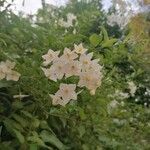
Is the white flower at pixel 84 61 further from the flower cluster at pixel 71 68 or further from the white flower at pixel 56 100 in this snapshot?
the white flower at pixel 56 100

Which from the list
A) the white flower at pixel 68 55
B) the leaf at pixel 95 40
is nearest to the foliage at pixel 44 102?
the leaf at pixel 95 40

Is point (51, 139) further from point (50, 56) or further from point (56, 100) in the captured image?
point (50, 56)

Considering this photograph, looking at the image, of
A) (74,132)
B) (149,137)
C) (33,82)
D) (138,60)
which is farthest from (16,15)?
(149,137)

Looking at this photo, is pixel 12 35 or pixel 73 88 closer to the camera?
pixel 73 88

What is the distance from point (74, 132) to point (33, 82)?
8.4 inches

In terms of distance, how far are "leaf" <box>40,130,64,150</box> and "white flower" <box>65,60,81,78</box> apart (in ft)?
0.60

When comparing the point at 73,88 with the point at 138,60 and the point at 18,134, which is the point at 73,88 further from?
the point at 138,60

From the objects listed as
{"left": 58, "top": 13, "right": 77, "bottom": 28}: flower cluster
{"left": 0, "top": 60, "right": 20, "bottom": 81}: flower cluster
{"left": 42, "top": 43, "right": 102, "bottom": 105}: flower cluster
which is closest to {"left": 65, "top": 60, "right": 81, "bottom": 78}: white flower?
{"left": 42, "top": 43, "right": 102, "bottom": 105}: flower cluster

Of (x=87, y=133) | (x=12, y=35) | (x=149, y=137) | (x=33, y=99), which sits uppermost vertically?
(x=12, y=35)

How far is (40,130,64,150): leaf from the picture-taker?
1.45 meters

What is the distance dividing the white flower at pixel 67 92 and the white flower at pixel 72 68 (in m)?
0.03

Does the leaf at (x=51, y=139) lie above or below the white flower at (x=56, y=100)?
below

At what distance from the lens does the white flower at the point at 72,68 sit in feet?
4.99

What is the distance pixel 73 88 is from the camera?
1.53 m
